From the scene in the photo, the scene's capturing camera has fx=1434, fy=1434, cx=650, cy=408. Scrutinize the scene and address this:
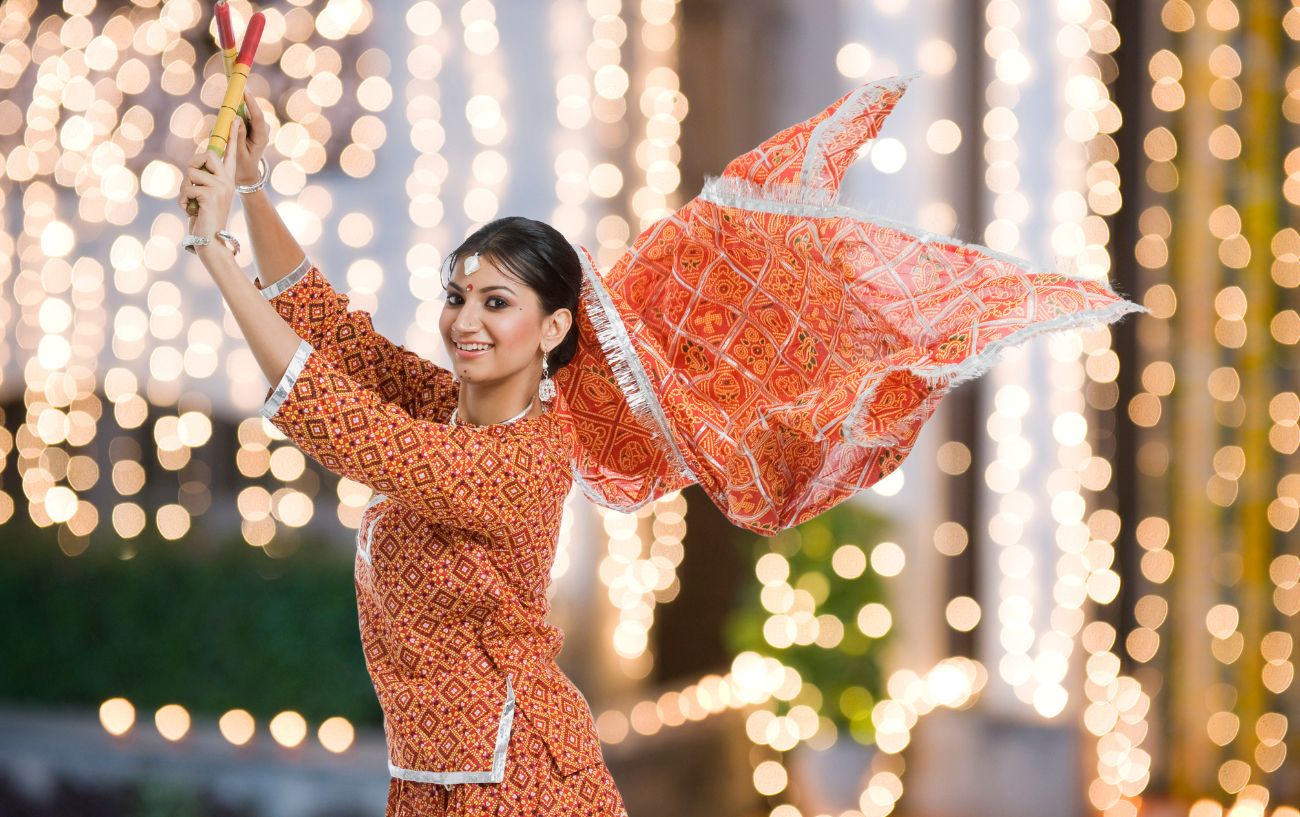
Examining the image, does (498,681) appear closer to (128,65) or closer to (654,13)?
(654,13)

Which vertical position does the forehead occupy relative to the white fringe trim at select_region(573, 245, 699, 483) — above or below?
above

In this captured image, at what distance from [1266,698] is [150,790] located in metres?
3.16

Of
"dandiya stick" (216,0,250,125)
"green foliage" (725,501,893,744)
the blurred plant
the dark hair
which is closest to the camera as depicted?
"dandiya stick" (216,0,250,125)

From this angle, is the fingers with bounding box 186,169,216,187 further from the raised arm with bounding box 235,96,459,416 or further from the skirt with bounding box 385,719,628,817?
the skirt with bounding box 385,719,628,817

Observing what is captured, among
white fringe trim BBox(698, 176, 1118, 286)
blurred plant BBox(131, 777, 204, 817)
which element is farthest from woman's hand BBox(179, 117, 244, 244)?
blurred plant BBox(131, 777, 204, 817)

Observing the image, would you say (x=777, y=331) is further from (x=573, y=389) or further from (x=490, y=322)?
(x=490, y=322)

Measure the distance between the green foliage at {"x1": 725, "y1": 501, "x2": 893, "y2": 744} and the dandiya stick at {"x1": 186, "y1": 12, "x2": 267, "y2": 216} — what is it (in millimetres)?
2799

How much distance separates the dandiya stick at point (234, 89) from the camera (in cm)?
161

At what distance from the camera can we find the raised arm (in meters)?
1.86

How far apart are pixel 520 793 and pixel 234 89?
89 centimetres

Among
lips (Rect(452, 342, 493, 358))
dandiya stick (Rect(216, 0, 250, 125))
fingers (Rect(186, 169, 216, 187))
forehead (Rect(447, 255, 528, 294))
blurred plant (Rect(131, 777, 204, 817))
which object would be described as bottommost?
blurred plant (Rect(131, 777, 204, 817))

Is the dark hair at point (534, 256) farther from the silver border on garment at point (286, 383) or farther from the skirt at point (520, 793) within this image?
the skirt at point (520, 793)

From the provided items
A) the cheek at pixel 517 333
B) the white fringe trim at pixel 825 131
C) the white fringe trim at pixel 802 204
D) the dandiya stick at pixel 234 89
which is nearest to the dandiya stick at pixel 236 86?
the dandiya stick at pixel 234 89

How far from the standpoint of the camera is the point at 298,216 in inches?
166
